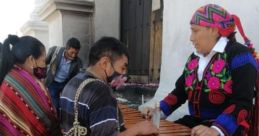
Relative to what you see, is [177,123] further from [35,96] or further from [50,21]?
[50,21]

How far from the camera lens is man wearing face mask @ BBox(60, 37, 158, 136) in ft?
5.65

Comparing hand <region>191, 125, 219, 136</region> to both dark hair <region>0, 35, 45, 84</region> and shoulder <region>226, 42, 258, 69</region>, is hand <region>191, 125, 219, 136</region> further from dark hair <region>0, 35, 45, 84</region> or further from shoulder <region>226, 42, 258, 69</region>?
dark hair <region>0, 35, 45, 84</region>

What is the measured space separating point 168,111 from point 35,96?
3.49ft

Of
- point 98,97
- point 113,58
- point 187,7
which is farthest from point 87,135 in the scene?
point 187,7

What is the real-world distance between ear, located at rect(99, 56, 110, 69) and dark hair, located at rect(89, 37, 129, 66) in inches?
0.7

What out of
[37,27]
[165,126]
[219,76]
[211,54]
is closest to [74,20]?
[37,27]

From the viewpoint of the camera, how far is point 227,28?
2.36 metres

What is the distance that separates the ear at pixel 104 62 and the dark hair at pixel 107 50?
0.7 inches

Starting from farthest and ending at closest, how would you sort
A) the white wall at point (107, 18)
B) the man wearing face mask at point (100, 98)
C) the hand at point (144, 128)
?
the white wall at point (107, 18) < the hand at point (144, 128) < the man wearing face mask at point (100, 98)

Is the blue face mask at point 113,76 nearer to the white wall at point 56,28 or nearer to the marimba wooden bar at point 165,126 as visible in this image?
the marimba wooden bar at point 165,126

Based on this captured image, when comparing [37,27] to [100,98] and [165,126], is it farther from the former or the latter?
[100,98]

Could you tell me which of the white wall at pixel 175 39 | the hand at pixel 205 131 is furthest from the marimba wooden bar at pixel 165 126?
the white wall at pixel 175 39

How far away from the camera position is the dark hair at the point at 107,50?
74.2 inches

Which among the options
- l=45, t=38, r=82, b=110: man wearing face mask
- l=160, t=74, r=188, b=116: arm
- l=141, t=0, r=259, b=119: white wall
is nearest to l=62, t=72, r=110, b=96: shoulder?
l=160, t=74, r=188, b=116: arm
